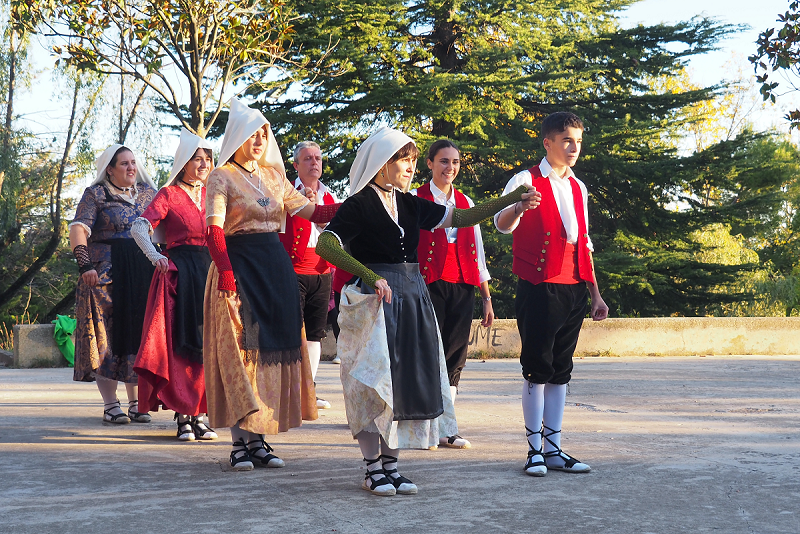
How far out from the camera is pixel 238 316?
4832 millimetres

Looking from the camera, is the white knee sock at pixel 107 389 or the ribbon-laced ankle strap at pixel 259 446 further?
the white knee sock at pixel 107 389

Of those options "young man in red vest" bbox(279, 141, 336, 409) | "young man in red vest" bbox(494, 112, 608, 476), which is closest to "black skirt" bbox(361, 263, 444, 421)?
"young man in red vest" bbox(494, 112, 608, 476)

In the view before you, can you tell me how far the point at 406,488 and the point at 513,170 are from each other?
55.4 ft

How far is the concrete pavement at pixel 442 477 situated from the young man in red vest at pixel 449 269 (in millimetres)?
726

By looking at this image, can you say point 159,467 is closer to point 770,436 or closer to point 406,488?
point 406,488

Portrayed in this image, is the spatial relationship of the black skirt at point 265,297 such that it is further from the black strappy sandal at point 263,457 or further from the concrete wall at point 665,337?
the concrete wall at point 665,337

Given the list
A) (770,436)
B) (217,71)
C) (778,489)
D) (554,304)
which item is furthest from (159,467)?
(217,71)

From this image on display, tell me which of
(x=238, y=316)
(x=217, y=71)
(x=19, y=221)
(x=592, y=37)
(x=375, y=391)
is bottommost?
(x=375, y=391)

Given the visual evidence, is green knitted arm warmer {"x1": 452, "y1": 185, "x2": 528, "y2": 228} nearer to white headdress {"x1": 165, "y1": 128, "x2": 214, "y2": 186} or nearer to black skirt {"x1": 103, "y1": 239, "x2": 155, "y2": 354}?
white headdress {"x1": 165, "y1": 128, "x2": 214, "y2": 186}

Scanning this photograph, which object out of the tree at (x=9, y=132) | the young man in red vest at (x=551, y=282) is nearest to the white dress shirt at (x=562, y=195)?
the young man in red vest at (x=551, y=282)

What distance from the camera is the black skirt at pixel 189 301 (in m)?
5.72

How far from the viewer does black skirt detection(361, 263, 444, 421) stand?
416 cm

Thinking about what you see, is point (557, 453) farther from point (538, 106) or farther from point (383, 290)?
point (538, 106)

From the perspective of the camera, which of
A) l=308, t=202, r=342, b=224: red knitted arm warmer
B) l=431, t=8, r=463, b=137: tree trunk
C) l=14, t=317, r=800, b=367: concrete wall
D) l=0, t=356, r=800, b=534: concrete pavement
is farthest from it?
l=431, t=8, r=463, b=137: tree trunk
